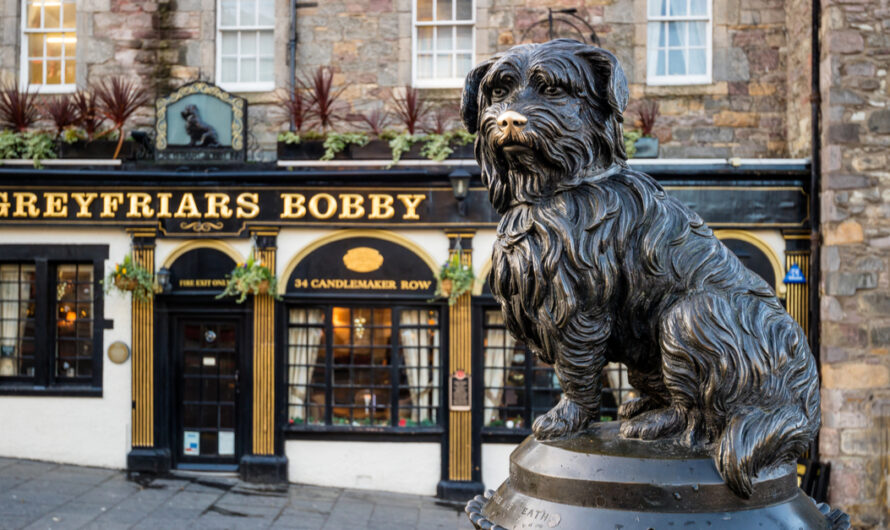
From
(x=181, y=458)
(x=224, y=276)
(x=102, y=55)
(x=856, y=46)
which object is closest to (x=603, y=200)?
(x=856, y=46)

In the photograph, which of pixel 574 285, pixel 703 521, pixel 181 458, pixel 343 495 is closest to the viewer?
pixel 703 521

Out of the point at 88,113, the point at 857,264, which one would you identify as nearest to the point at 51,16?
the point at 88,113

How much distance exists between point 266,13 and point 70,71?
2.84 m

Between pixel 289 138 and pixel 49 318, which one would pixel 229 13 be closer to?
pixel 289 138

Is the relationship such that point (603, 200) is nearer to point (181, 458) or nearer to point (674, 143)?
point (674, 143)

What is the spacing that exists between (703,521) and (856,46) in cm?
832

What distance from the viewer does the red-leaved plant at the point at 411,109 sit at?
10.4 metres

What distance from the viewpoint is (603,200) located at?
9.00 ft

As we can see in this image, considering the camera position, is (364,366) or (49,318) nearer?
(364,366)

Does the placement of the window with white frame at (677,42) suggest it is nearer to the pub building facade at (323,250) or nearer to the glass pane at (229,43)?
the pub building facade at (323,250)

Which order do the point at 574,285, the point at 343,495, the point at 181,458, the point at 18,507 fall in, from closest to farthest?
the point at 574,285 → the point at 18,507 → the point at 343,495 → the point at 181,458

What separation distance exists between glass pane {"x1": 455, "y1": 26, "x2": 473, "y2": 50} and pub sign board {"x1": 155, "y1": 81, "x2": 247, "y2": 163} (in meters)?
2.92

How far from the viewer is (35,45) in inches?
455

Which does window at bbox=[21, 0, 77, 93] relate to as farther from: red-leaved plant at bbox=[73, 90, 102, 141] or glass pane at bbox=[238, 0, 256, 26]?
glass pane at bbox=[238, 0, 256, 26]
